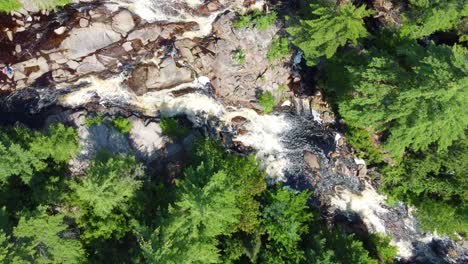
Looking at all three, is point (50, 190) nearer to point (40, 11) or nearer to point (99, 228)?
point (99, 228)

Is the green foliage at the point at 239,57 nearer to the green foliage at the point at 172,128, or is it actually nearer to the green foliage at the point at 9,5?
the green foliage at the point at 172,128

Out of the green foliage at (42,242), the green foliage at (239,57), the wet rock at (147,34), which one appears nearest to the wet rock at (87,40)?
the wet rock at (147,34)

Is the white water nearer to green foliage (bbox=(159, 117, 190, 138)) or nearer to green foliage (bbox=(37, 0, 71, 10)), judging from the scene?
green foliage (bbox=(159, 117, 190, 138))

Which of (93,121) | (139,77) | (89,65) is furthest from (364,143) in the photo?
(89,65)

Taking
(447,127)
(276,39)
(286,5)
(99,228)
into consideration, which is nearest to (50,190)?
(99,228)

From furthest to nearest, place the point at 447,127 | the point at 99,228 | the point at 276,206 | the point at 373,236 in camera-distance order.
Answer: the point at 373,236
the point at 276,206
the point at 99,228
the point at 447,127

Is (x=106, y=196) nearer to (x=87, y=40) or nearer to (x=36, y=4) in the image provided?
(x=87, y=40)
